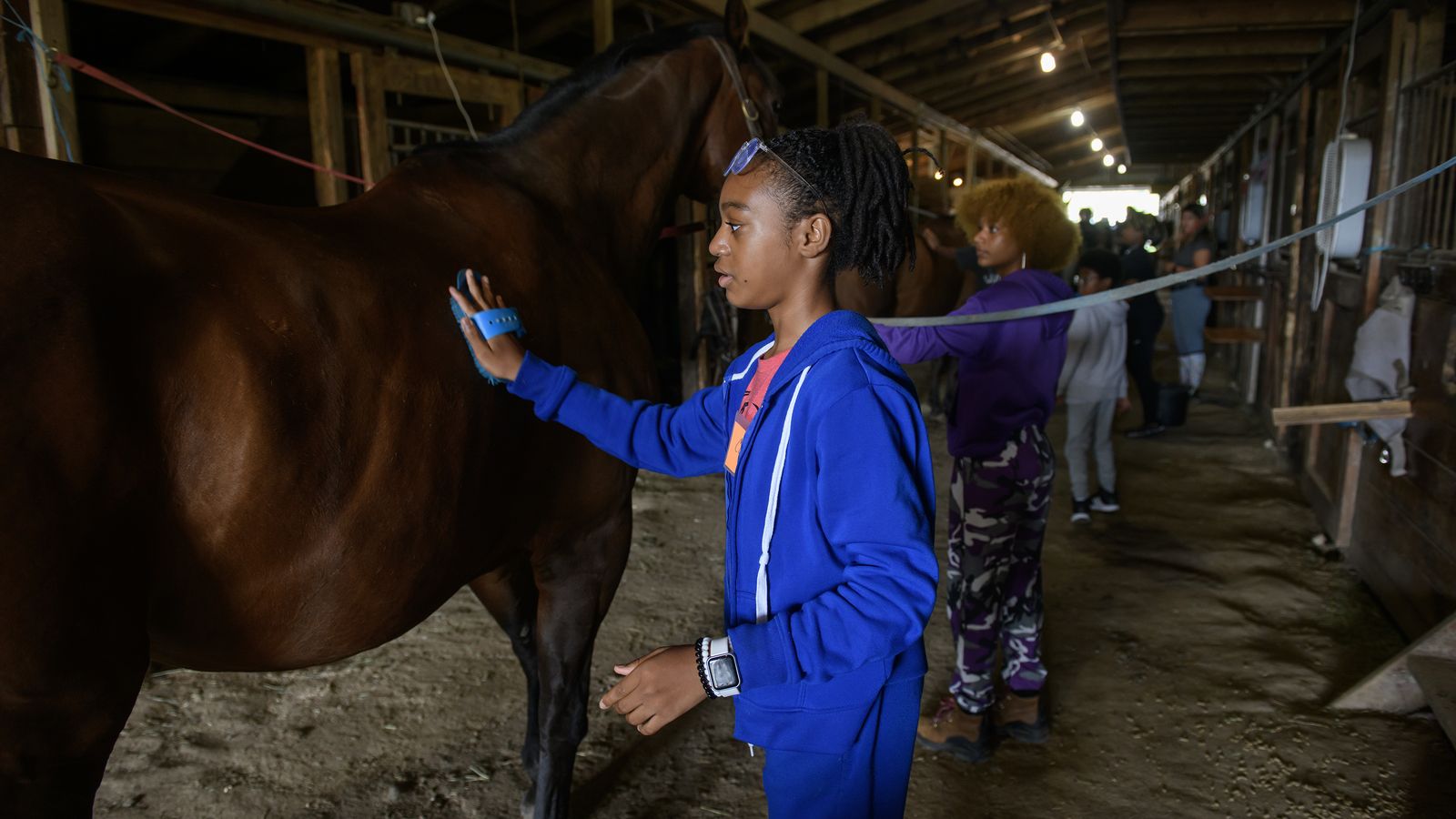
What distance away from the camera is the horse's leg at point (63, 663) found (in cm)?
102

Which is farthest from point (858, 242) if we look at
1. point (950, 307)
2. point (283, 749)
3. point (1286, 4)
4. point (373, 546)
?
point (950, 307)

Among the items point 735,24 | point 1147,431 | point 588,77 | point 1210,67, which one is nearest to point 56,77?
point 588,77

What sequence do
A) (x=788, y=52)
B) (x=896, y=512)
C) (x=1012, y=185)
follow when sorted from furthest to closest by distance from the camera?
(x=788, y=52) < (x=1012, y=185) < (x=896, y=512)

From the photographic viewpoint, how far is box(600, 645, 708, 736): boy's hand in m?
1.01

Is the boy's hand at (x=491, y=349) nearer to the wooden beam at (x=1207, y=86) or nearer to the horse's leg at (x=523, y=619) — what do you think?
the horse's leg at (x=523, y=619)

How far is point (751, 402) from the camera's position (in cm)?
123

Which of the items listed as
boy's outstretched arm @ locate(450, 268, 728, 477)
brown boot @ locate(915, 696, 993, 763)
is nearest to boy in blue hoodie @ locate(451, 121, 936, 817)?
boy's outstretched arm @ locate(450, 268, 728, 477)

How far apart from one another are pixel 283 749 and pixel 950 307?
6571 mm

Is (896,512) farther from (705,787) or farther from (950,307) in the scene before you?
(950,307)

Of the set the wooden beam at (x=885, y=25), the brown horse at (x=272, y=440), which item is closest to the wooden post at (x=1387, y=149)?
the brown horse at (x=272, y=440)

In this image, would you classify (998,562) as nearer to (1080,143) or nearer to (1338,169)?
(1338,169)

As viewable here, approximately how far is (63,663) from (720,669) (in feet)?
2.77

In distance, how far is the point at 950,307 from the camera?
7762 mm

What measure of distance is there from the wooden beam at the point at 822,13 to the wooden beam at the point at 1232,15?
6.82 feet
